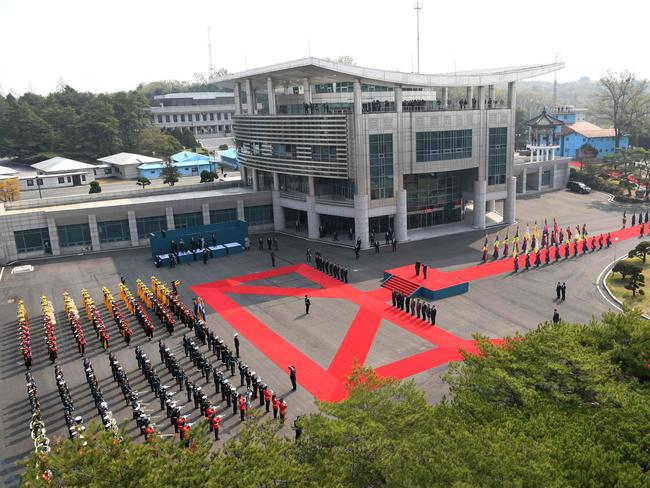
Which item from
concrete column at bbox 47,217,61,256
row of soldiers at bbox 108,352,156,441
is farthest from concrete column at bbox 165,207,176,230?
row of soldiers at bbox 108,352,156,441

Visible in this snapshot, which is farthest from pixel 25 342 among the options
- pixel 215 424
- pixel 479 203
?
pixel 479 203

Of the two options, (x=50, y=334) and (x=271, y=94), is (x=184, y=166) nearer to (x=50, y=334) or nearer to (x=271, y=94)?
(x=271, y=94)

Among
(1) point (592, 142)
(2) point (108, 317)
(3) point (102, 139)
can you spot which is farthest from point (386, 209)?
(3) point (102, 139)

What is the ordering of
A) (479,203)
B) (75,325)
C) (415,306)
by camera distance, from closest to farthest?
(75,325) → (415,306) → (479,203)

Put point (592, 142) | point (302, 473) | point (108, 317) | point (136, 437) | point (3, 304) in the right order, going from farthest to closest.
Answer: point (592, 142)
point (3, 304)
point (108, 317)
point (136, 437)
point (302, 473)

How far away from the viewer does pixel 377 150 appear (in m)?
42.4

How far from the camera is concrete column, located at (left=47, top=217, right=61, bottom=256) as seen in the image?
43.8 meters

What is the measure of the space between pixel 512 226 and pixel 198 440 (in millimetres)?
41718

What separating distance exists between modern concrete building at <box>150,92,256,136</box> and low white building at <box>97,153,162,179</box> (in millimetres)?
36240

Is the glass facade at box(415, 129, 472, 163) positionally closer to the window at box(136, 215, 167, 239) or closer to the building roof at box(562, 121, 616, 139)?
the window at box(136, 215, 167, 239)

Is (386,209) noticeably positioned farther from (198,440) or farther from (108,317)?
(198,440)

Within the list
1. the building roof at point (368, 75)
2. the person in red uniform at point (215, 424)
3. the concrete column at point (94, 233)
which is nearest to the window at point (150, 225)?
the concrete column at point (94, 233)

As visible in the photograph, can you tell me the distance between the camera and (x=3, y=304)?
33.2 m

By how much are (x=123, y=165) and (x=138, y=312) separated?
56.5 metres
